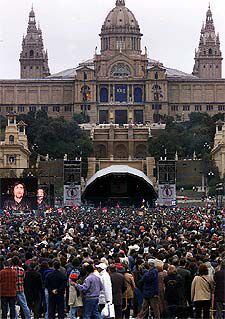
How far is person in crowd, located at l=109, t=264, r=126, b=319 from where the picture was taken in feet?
60.3

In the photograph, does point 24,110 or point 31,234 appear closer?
point 31,234

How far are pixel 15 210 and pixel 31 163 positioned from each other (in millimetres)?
61456

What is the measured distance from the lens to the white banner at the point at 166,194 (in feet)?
202

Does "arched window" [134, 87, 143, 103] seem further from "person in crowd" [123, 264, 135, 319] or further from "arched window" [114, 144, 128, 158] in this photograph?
"person in crowd" [123, 264, 135, 319]

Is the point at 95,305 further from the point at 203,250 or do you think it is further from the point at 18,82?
the point at 18,82

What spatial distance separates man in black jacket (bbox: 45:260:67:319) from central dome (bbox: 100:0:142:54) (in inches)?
6732

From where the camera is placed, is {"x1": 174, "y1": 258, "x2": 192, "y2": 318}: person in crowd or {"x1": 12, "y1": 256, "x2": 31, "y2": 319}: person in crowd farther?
{"x1": 174, "y1": 258, "x2": 192, "y2": 318}: person in crowd

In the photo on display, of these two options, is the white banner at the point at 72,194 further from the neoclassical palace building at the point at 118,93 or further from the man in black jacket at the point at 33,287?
the neoclassical palace building at the point at 118,93

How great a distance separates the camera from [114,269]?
732 inches

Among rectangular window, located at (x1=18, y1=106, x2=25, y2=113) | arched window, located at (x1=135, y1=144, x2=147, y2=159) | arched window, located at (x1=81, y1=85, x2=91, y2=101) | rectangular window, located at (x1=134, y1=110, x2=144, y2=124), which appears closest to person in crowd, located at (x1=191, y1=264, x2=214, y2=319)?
arched window, located at (x1=135, y1=144, x2=147, y2=159)

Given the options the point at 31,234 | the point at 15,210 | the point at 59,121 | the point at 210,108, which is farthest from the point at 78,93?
the point at 31,234

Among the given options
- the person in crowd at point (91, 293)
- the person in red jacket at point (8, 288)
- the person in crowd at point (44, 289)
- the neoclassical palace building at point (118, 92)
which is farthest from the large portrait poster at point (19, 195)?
the neoclassical palace building at point (118, 92)

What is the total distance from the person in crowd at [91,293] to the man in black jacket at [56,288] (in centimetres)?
84

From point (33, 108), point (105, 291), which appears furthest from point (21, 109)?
point (105, 291)
